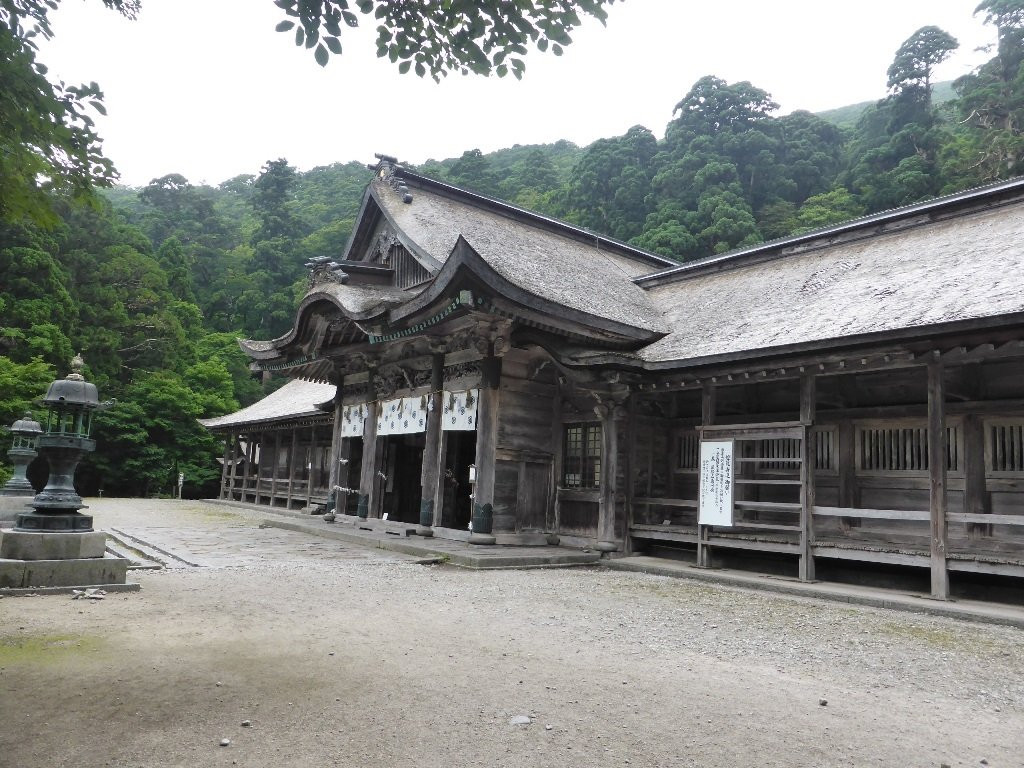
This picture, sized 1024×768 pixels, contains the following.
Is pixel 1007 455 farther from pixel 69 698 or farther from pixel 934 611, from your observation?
pixel 69 698

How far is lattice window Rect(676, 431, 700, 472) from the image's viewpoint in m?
12.5

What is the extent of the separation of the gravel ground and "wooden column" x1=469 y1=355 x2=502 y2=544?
3.98m

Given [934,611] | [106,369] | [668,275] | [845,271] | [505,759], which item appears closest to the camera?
[505,759]

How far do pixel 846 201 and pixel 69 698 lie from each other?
121 ft

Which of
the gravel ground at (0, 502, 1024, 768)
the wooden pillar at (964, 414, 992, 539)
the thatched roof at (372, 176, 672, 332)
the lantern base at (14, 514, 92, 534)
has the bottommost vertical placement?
the gravel ground at (0, 502, 1024, 768)

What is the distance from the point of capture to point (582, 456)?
41.9 ft

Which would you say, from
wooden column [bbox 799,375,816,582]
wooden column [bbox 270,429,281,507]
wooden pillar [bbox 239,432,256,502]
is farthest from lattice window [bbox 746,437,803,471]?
wooden pillar [bbox 239,432,256,502]

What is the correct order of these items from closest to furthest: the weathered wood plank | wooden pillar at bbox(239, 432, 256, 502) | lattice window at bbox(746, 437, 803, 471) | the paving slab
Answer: the weathered wood plank, the paving slab, lattice window at bbox(746, 437, 803, 471), wooden pillar at bbox(239, 432, 256, 502)

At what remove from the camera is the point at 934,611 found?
7703 mm

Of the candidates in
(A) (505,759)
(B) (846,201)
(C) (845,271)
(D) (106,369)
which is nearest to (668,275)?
(C) (845,271)

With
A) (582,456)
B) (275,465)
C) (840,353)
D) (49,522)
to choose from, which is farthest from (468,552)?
(275,465)

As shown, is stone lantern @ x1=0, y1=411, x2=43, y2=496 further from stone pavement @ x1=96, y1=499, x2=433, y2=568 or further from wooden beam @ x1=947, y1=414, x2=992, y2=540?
wooden beam @ x1=947, y1=414, x2=992, y2=540

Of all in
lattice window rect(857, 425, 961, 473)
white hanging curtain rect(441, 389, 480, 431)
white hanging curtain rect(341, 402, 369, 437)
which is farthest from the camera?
white hanging curtain rect(341, 402, 369, 437)

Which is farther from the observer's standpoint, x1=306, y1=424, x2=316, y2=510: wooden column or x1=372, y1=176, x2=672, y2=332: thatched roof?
x1=306, y1=424, x2=316, y2=510: wooden column
